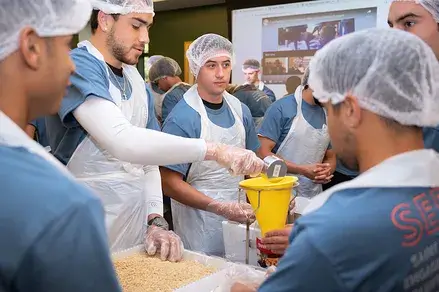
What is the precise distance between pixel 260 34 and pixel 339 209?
3785mm

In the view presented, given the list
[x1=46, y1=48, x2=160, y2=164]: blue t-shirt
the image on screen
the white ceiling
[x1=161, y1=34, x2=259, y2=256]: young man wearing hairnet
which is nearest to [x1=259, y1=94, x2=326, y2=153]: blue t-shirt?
[x1=161, y1=34, x2=259, y2=256]: young man wearing hairnet

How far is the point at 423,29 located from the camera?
1535 millimetres

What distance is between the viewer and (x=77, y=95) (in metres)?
1.43

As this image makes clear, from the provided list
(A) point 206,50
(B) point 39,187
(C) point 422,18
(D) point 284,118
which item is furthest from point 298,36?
(B) point 39,187

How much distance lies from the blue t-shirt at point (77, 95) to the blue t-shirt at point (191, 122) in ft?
1.17

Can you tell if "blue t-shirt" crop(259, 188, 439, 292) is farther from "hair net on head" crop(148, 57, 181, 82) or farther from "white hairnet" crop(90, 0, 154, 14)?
"hair net on head" crop(148, 57, 181, 82)

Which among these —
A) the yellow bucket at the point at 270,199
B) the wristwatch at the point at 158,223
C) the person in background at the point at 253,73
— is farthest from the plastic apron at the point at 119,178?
the person in background at the point at 253,73

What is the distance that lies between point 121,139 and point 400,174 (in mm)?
837

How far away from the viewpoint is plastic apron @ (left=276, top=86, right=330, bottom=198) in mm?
2664

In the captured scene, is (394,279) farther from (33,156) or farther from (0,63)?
(0,63)

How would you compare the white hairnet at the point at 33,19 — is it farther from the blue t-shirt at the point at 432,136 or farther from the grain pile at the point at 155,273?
the blue t-shirt at the point at 432,136

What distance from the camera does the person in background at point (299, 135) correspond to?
8.68 ft

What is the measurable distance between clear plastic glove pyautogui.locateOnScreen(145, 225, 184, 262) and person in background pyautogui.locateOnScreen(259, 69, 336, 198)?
3.73 ft

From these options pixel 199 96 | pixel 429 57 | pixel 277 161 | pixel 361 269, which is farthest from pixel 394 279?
pixel 199 96
